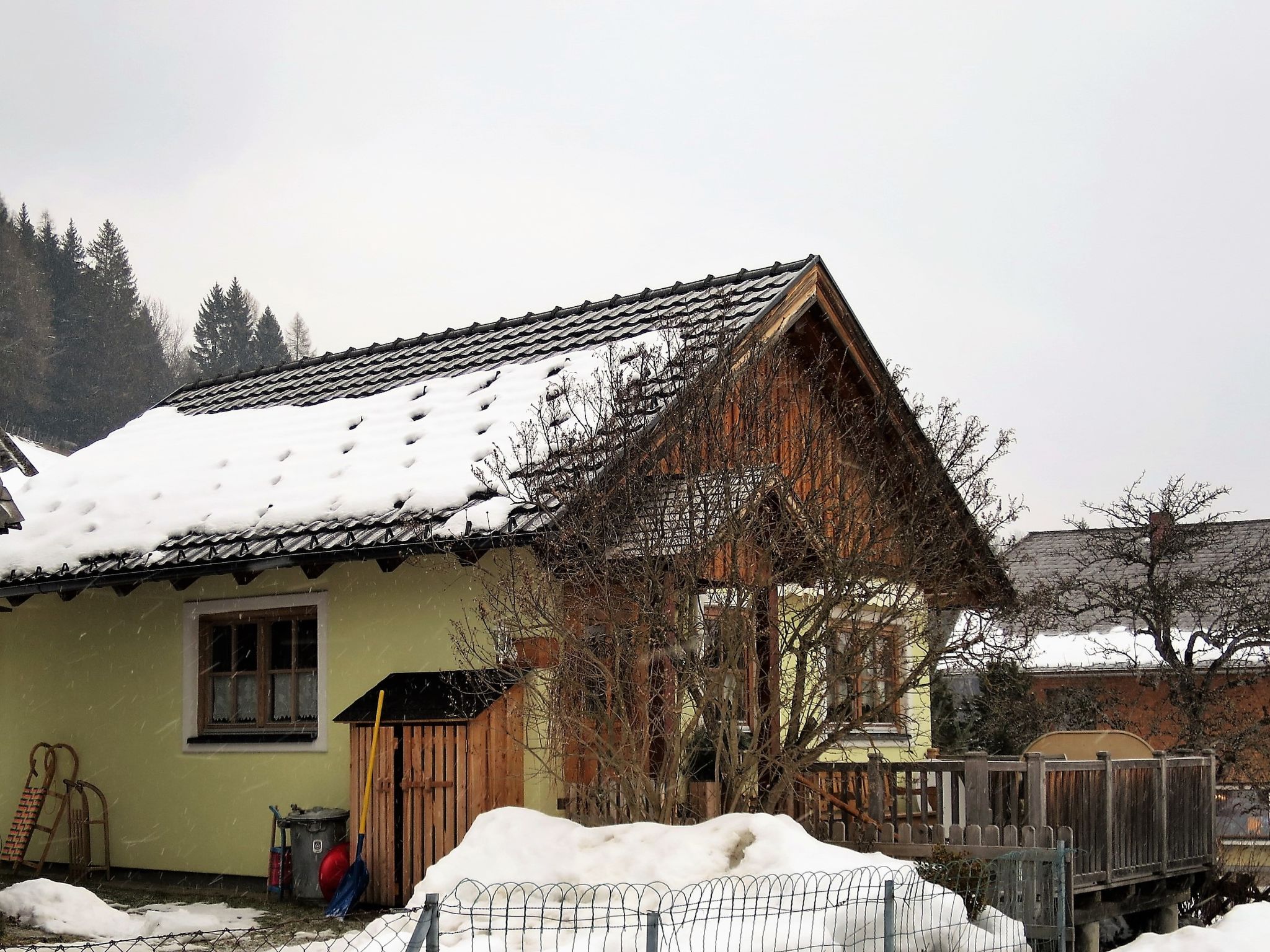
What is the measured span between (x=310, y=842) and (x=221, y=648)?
2.63m

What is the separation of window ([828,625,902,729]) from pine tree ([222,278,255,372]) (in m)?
58.4

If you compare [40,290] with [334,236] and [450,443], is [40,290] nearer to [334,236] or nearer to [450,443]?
[334,236]

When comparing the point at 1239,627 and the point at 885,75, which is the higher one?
the point at 885,75

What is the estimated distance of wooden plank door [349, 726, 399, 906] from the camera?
1058cm

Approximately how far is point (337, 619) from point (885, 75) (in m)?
8.79

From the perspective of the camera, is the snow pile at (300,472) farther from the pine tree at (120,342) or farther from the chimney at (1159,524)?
the pine tree at (120,342)

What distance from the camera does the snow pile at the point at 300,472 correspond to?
11750 millimetres

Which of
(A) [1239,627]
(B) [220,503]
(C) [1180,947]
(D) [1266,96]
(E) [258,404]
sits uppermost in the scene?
(D) [1266,96]

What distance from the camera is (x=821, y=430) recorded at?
10.2 metres

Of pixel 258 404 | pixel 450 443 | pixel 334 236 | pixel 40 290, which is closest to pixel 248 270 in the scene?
pixel 334 236

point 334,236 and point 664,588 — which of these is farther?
point 334,236

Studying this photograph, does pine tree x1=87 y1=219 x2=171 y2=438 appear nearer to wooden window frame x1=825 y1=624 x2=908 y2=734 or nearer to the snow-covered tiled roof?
the snow-covered tiled roof

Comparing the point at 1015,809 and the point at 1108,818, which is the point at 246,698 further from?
the point at 1108,818

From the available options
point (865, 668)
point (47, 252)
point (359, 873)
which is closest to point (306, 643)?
point (359, 873)
